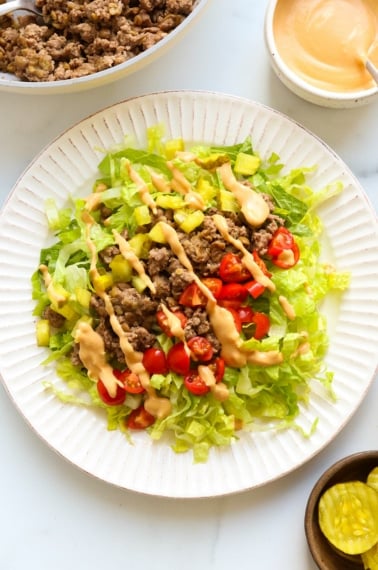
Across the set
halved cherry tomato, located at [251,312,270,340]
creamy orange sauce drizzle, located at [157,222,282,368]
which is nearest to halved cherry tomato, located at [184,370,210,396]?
creamy orange sauce drizzle, located at [157,222,282,368]

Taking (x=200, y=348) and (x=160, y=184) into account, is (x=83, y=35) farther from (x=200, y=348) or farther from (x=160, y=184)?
(x=200, y=348)

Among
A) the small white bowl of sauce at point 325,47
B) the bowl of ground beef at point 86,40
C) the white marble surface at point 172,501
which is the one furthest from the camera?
the white marble surface at point 172,501

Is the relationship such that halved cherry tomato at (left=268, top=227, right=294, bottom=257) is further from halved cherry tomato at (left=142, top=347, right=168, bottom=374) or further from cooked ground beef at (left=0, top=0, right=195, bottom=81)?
cooked ground beef at (left=0, top=0, right=195, bottom=81)

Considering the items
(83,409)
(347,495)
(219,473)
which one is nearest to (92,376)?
(83,409)

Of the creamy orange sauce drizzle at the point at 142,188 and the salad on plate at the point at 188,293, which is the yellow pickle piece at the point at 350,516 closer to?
the salad on plate at the point at 188,293

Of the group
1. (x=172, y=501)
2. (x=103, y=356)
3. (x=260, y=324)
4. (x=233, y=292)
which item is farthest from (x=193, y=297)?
(x=172, y=501)

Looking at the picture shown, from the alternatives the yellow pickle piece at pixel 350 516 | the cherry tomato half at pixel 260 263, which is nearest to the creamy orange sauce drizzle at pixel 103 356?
the cherry tomato half at pixel 260 263
